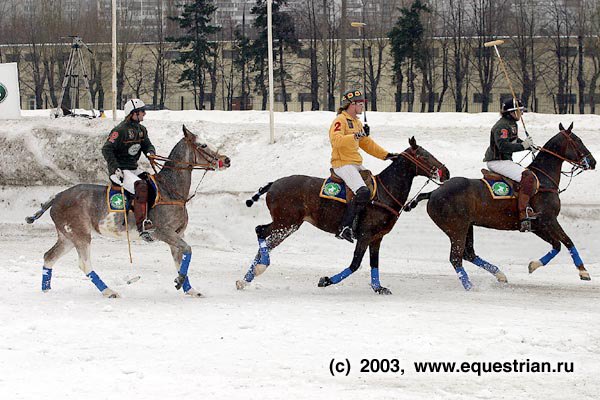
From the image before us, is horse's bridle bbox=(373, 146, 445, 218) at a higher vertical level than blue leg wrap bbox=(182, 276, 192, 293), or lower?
higher

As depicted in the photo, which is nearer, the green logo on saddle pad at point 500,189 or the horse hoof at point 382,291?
the horse hoof at point 382,291

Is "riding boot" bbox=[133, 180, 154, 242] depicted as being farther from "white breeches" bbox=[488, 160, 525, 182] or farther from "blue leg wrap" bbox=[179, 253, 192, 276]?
"white breeches" bbox=[488, 160, 525, 182]

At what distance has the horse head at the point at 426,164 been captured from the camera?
15219mm

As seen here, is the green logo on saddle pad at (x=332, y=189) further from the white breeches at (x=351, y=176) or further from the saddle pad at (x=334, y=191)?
the white breeches at (x=351, y=176)

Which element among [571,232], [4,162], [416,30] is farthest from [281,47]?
[571,232]

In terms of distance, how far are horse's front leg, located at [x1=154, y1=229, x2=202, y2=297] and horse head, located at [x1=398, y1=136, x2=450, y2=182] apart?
11.9ft

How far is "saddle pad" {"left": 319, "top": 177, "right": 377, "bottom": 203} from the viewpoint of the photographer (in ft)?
50.1

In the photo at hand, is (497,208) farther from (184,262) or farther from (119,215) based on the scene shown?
(119,215)

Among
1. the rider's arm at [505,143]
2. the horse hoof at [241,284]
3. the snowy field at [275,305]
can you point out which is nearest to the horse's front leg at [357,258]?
the snowy field at [275,305]

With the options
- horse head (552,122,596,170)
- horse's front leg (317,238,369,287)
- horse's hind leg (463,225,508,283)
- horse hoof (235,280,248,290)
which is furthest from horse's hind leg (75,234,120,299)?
horse head (552,122,596,170)

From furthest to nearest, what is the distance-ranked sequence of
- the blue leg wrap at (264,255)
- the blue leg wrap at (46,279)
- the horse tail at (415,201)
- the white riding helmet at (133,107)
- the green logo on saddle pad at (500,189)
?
1. the green logo on saddle pad at (500,189)
2. the horse tail at (415,201)
3. the blue leg wrap at (264,255)
4. the white riding helmet at (133,107)
5. the blue leg wrap at (46,279)

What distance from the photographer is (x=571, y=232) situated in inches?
833

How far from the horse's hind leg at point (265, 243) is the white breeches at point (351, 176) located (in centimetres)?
104

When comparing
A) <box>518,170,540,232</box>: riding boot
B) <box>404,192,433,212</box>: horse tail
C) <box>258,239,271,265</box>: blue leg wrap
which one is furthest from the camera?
<box>518,170,540,232</box>: riding boot
